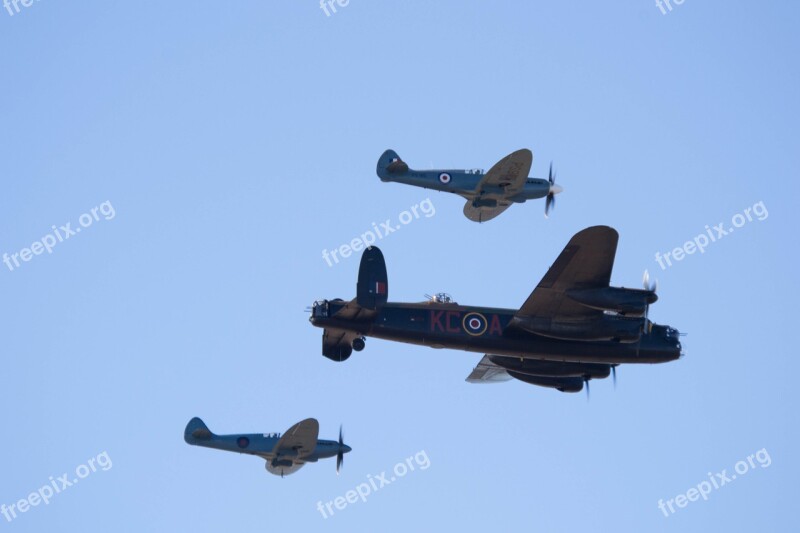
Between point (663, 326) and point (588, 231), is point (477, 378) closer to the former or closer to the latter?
point (663, 326)

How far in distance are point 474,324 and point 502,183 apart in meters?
10.1

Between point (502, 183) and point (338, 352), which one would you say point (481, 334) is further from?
point (502, 183)

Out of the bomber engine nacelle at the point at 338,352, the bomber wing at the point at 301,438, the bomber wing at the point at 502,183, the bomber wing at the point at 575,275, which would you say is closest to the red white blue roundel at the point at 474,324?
the bomber wing at the point at 575,275

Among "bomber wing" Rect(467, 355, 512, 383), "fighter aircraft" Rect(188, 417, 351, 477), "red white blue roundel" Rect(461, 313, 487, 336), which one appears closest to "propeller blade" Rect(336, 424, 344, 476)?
"fighter aircraft" Rect(188, 417, 351, 477)

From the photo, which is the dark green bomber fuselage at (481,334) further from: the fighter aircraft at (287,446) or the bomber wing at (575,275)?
the fighter aircraft at (287,446)

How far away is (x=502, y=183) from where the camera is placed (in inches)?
1818

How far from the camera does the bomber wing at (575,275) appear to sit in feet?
115

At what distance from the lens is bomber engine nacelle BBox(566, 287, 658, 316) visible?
36.2 m

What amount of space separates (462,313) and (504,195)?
10.0 m

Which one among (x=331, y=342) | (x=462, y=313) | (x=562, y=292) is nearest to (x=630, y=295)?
(x=562, y=292)

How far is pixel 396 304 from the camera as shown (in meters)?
37.3

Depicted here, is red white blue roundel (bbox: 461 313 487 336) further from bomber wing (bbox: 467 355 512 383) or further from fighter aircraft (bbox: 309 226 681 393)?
bomber wing (bbox: 467 355 512 383)

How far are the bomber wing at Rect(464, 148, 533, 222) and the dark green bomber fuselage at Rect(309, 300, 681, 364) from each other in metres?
9.08

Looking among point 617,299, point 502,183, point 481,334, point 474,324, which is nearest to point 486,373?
point 481,334
